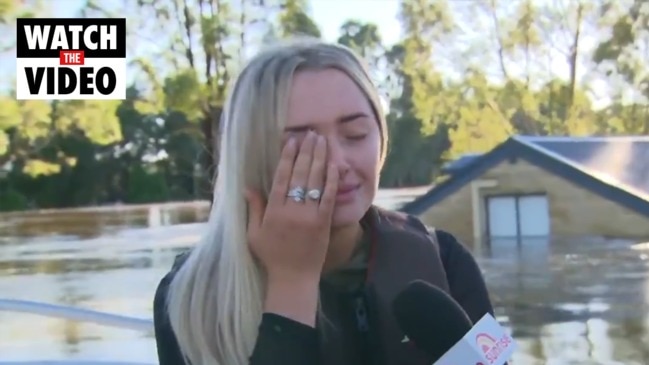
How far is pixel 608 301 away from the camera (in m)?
10.7

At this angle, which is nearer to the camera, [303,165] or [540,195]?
[303,165]

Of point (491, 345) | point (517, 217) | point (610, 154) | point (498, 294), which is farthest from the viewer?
point (610, 154)

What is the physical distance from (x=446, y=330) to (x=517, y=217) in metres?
18.1

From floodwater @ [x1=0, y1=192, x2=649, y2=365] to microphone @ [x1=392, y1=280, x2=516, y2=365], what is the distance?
86.1 inches

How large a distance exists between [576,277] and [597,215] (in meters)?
5.96

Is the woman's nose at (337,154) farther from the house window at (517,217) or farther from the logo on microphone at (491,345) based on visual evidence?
the house window at (517,217)

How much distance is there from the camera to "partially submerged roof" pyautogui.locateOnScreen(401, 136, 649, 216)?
1803 centimetres

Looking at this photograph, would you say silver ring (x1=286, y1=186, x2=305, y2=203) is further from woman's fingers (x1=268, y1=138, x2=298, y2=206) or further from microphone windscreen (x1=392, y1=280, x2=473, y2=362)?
microphone windscreen (x1=392, y1=280, x2=473, y2=362)

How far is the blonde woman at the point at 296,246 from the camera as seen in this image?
1.49 meters

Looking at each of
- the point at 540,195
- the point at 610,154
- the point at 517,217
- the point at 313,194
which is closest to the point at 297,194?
the point at 313,194

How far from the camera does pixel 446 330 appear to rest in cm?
148

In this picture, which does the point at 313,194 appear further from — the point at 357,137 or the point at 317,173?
the point at 357,137

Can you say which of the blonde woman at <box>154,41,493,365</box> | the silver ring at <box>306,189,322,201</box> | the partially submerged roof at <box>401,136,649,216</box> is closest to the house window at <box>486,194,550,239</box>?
the partially submerged roof at <box>401,136,649,216</box>

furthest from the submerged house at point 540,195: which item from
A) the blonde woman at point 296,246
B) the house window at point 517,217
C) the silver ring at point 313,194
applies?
the silver ring at point 313,194
